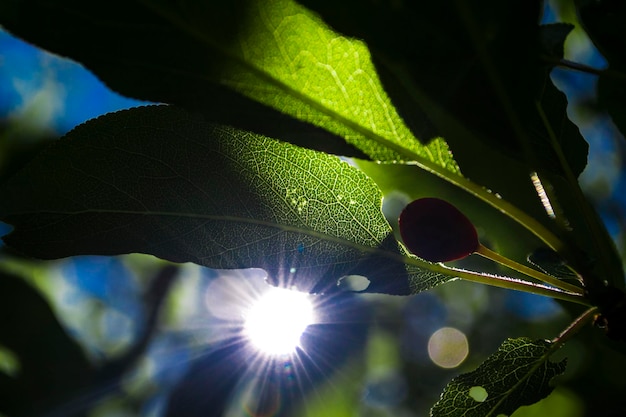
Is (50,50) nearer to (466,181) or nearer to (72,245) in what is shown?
(72,245)

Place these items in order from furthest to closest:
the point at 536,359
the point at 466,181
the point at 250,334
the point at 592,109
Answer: the point at 250,334 → the point at 592,109 → the point at 536,359 → the point at 466,181

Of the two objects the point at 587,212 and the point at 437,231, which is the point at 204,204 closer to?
the point at 437,231

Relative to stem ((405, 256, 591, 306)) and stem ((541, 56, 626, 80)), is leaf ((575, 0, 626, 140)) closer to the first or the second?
stem ((541, 56, 626, 80))

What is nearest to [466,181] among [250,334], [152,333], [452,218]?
[452,218]

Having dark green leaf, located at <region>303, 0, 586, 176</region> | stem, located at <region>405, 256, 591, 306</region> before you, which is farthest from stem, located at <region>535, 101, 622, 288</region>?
dark green leaf, located at <region>303, 0, 586, 176</region>

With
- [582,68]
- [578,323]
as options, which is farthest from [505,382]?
[582,68]

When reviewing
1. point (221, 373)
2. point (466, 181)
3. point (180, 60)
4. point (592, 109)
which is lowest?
point (466, 181)

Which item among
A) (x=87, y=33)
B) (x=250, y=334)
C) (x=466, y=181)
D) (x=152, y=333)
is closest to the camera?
(x=87, y=33)
